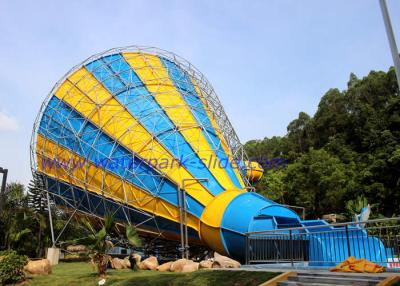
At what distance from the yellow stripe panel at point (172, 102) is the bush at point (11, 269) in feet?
31.5

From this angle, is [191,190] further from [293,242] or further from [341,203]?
[341,203]

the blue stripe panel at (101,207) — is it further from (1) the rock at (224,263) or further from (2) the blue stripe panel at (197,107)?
(2) the blue stripe panel at (197,107)

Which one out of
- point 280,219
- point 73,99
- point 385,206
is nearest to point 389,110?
point 385,206

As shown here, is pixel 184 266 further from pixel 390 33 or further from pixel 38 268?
pixel 390 33

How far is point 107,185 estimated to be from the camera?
20.3m

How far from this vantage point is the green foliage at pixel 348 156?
41.9 m

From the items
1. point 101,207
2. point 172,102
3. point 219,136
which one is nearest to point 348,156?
point 219,136

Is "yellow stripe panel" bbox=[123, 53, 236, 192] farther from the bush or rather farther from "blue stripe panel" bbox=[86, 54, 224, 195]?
the bush

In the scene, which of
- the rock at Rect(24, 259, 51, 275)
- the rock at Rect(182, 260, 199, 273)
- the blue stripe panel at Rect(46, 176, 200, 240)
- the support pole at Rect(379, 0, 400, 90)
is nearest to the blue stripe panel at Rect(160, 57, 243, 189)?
the blue stripe panel at Rect(46, 176, 200, 240)

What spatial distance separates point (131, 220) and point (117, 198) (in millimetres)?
1578

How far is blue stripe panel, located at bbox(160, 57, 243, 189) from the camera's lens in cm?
2102

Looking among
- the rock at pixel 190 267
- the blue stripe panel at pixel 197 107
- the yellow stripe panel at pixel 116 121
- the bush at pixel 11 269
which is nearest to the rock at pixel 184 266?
the rock at pixel 190 267

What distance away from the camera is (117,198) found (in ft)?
65.9

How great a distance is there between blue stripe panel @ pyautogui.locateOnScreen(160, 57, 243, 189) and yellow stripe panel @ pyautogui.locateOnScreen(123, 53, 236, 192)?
0.37 meters
